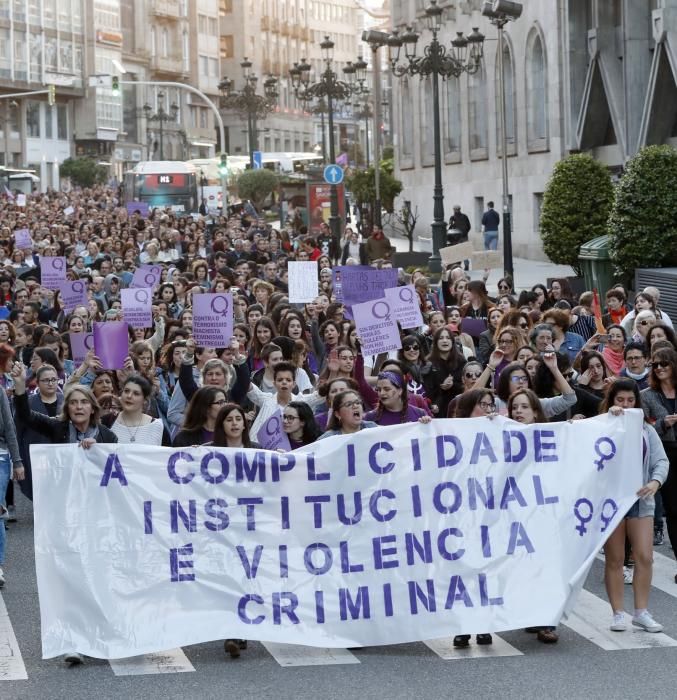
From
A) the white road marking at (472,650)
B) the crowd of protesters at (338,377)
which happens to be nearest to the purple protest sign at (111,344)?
the crowd of protesters at (338,377)

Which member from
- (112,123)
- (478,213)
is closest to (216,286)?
(478,213)

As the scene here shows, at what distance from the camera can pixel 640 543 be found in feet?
29.5

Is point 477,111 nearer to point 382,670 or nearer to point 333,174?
point 333,174

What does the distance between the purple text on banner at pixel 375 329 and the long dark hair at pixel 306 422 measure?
4.11 m

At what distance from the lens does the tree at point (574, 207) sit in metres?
30.2

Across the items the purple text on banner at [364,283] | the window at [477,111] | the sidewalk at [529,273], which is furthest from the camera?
the window at [477,111]

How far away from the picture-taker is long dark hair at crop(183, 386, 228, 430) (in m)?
9.52

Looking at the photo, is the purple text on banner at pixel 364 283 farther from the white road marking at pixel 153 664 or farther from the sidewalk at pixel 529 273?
the sidewalk at pixel 529 273

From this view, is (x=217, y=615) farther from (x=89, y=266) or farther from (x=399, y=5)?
(x=399, y=5)

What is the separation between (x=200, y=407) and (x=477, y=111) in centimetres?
4069

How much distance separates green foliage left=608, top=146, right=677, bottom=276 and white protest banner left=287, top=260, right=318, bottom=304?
7538mm

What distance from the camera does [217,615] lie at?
28.1ft

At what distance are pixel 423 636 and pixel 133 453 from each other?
1.76m

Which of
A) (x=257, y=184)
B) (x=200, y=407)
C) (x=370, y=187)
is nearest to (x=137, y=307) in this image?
(x=200, y=407)
